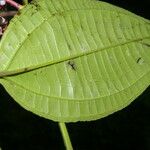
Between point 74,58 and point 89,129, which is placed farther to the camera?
point 89,129

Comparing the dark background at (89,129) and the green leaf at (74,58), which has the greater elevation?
the green leaf at (74,58)

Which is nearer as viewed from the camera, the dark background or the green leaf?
the green leaf

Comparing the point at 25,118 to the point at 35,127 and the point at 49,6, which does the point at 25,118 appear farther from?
the point at 49,6

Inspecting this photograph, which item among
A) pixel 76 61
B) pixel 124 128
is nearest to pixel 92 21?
pixel 76 61

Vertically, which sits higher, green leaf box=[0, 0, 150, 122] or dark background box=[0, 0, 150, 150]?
green leaf box=[0, 0, 150, 122]

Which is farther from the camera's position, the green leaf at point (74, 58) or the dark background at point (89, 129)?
the dark background at point (89, 129)

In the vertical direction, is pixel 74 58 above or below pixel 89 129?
above
